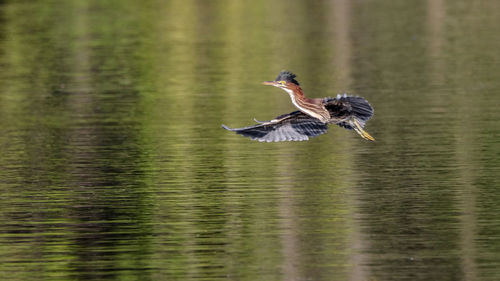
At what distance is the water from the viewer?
12141 millimetres

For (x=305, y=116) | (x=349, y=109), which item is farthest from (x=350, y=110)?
(x=305, y=116)

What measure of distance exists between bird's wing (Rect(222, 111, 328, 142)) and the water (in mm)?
836

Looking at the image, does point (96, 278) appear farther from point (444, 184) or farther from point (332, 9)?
point (332, 9)

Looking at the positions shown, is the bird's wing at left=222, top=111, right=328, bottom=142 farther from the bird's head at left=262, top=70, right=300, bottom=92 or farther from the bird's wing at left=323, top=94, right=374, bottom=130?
the bird's head at left=262, top=70, right=300, bottom=92

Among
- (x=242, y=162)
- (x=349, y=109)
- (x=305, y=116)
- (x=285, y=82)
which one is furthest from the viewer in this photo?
(x=242, y=162)

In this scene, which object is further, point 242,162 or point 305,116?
point 242,162

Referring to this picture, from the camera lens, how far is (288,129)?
14070 mm

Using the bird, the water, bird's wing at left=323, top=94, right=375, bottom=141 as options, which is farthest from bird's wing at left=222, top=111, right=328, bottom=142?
the water

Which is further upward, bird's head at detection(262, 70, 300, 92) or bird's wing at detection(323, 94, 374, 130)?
bird's head at detection(262, 70, 300, 92)

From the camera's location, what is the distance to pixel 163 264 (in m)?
11.9

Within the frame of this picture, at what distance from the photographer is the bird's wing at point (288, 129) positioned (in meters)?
13.9

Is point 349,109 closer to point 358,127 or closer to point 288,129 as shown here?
point 358,127

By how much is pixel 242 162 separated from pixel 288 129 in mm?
3145

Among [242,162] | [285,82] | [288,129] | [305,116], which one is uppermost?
[285,82]
